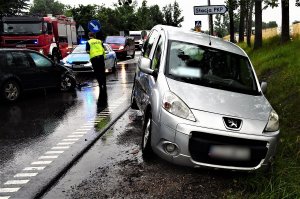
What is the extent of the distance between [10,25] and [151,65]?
16.8 m

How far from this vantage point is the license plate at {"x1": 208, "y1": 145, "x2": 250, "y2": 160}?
484cm

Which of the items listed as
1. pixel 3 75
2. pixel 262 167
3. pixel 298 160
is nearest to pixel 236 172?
pixel 262 167

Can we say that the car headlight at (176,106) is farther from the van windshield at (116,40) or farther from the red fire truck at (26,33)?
the van windshield at (116,40)

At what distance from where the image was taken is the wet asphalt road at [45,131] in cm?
527

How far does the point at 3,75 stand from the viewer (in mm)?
10875

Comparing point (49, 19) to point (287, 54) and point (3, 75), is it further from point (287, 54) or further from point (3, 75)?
point (287, 54)

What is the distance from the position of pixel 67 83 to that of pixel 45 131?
576 centimetres

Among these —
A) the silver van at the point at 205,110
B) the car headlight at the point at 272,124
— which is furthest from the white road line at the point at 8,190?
the car headlight at the point at 272,124

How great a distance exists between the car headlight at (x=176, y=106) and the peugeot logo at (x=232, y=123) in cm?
38

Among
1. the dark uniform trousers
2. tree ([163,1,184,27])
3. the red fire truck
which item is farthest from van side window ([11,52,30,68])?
tree ([163,1,184,27])

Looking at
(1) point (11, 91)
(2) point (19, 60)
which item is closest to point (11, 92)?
(1) point (11, 91)

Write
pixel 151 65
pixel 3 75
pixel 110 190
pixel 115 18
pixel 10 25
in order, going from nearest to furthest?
pixel 110 190 → pixel 151 65 → pixel 3 75 → pixel 10 25 → pixel 115 18

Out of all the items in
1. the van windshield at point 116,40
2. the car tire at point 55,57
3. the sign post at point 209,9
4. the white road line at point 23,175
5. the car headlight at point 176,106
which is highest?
the sign post at point 209,9

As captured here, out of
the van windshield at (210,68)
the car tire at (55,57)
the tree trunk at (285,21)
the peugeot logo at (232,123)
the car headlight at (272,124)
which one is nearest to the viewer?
the peugeot logo at (232,123)
